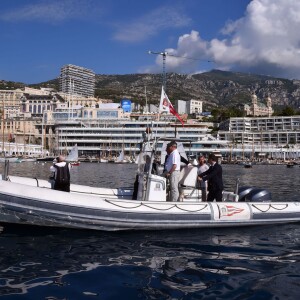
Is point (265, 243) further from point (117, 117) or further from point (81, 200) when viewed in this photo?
point (117, 117)

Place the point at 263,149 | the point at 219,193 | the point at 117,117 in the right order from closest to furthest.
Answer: the point at 219,193
the point at 263,149
the point at 117,117

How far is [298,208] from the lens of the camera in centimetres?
1309

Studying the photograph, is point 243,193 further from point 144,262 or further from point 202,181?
point 144,262

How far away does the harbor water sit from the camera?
7.03m

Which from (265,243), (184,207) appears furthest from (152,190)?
(265,243)

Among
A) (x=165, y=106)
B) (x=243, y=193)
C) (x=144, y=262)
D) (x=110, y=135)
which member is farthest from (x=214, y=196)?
(x=110, y=135)

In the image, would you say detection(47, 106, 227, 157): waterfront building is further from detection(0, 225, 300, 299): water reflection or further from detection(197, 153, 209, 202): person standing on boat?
detection(0, 225, 300, 299): water reflection

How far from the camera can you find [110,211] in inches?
426

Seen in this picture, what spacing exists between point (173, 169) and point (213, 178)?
1.36 meters

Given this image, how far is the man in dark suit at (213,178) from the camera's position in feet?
39.6

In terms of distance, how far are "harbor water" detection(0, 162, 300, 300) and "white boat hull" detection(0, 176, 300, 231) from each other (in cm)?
28

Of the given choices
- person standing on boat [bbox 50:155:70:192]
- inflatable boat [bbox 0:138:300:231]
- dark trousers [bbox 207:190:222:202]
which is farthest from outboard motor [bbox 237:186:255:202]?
person standing on boat [bbox 50:155:70:192]

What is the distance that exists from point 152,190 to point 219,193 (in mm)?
2095

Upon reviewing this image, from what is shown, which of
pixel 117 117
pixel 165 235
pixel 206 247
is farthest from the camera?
pixel 117 117
